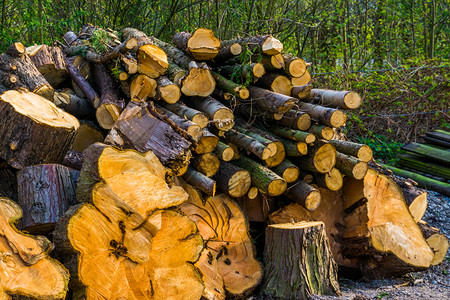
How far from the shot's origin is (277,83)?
163 inches

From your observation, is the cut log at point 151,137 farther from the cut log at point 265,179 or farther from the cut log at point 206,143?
the cut log at point 265,179

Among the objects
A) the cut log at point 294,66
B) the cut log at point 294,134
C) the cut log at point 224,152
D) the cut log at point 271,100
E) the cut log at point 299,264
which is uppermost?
the cut log at point 294,66

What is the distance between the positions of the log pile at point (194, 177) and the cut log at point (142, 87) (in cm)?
1

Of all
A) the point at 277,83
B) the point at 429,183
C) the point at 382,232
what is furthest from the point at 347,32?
the point at 382,232

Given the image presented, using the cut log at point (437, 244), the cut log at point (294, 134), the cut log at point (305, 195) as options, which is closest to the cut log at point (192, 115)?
the cut log at point (294, 134)

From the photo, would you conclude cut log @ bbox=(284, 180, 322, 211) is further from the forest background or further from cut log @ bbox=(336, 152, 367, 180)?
the forest background

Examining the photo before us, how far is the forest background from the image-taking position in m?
7.62

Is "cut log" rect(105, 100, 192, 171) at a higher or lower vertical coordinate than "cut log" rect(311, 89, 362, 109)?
lower

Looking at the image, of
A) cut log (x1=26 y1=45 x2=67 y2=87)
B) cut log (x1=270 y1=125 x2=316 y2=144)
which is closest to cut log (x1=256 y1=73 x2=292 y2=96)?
cut log (x1=270 y1=125 x2=316 y2=144)

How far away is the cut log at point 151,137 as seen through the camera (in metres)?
3.19

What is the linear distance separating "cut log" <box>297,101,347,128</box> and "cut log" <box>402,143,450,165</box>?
302 centimetres

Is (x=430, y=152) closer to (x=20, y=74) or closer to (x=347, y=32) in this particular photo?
(x=347, y=32)

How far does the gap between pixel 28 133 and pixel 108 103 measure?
80cm

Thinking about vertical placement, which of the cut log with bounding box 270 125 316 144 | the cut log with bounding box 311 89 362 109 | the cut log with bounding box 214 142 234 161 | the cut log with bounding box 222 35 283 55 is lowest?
the cut log with bounding box 214 142 234 161
